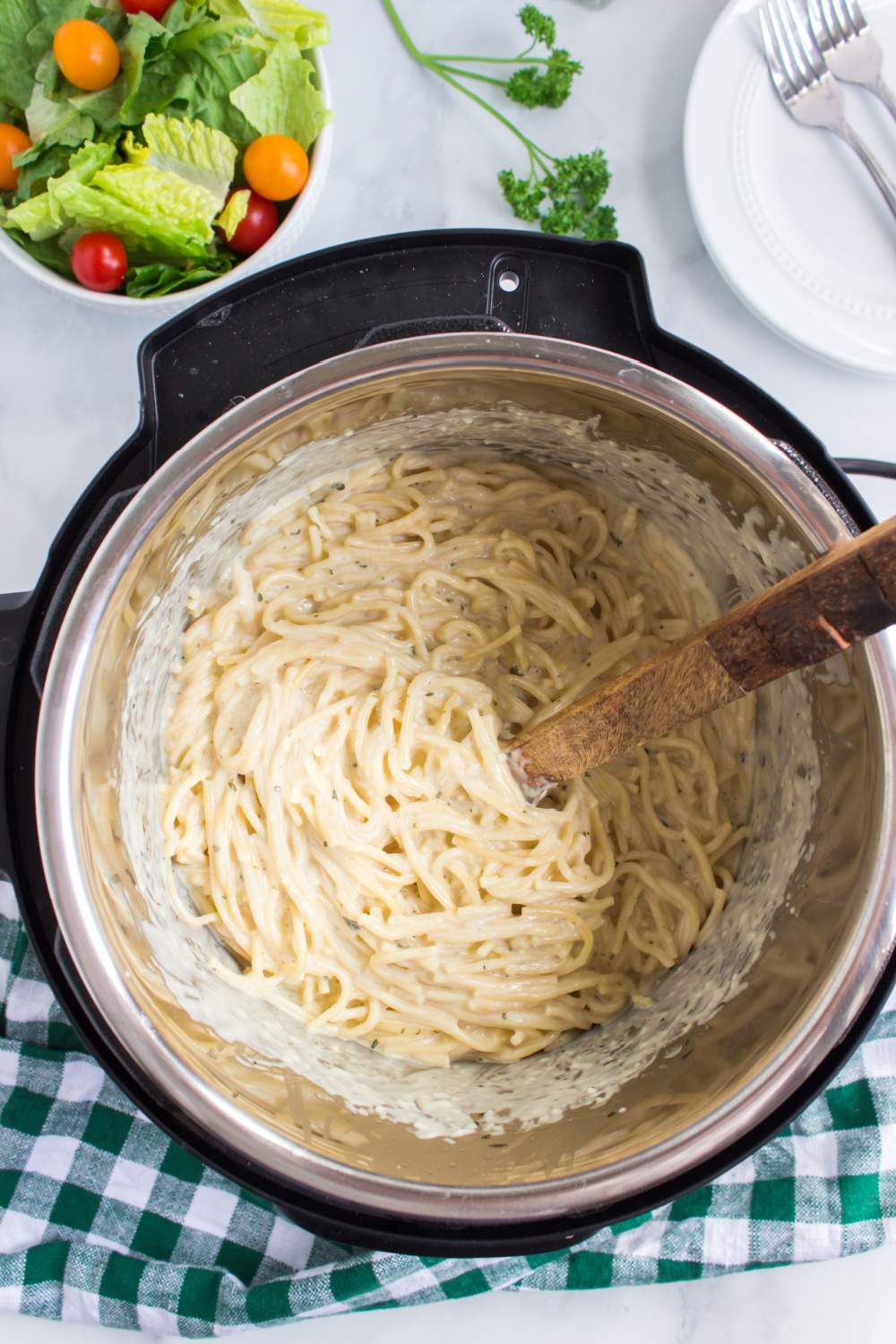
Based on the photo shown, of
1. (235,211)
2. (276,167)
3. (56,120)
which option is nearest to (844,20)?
(276,167)

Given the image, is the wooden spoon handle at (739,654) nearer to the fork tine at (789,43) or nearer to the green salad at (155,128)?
the green salad at (155,128)

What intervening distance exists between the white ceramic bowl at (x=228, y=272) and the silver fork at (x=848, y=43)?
1.13 metres

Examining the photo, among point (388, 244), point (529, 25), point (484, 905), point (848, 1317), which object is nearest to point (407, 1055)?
point (484, 905)

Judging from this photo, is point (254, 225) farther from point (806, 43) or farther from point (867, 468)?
point (867, 468)

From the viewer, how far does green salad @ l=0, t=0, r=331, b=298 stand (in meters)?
2.49

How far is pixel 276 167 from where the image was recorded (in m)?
2.52

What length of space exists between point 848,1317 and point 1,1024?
6.91 ft

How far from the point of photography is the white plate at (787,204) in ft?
8.55

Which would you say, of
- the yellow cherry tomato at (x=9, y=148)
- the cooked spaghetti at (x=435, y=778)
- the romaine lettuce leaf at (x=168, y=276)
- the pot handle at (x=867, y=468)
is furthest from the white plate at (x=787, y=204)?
the yellow cherry tomato at (x=9, y=148)

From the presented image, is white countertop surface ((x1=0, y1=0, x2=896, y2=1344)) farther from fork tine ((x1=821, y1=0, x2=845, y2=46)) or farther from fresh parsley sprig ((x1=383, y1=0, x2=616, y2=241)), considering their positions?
fork tine ((x1=821, y1=0, x2=845, y2=46))

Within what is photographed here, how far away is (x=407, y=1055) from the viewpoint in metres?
2.29

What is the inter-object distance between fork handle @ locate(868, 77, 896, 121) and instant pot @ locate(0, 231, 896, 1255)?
3.51ft

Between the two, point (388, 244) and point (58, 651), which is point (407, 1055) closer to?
point (58, 651)

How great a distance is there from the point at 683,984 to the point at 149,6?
239 centimetres
